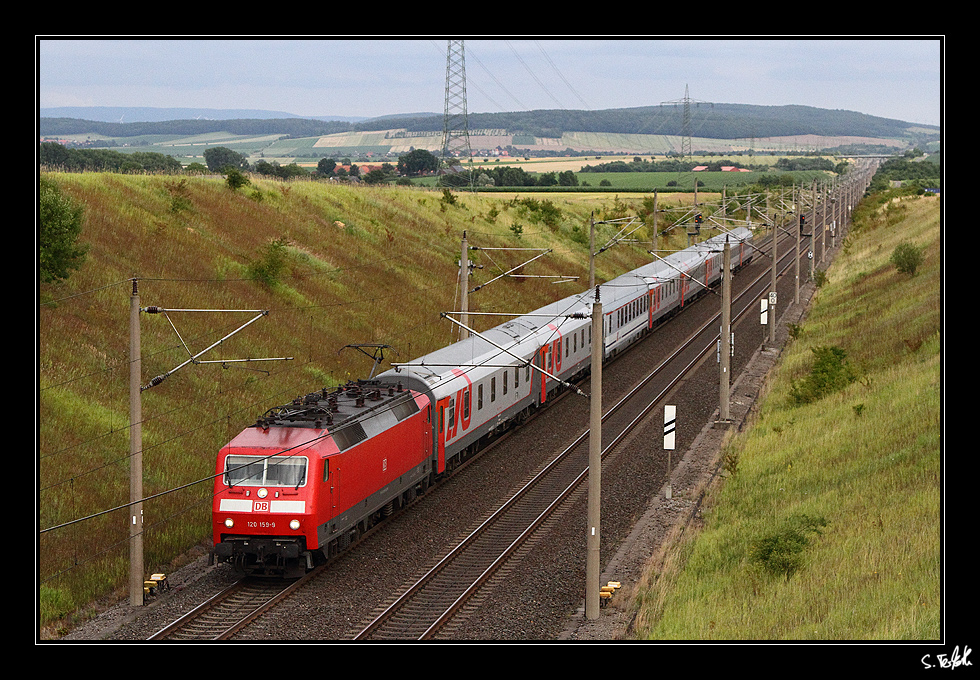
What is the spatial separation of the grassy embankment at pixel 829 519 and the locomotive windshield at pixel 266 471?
7.22 m

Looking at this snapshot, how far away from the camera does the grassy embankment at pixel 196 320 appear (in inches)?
938

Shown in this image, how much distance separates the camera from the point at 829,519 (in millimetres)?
22531

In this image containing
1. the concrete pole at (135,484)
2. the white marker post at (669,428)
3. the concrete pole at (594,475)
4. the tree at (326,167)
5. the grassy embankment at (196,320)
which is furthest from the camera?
the tree at (326,167)

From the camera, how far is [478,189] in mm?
125938

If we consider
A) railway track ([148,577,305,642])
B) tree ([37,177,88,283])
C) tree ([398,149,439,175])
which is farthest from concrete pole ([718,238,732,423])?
tree ([398,149,439,175])

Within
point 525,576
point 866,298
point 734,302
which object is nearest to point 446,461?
point 525,576

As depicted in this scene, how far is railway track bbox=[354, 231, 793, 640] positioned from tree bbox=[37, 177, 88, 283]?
52.1 ft

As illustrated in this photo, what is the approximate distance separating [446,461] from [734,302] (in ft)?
134

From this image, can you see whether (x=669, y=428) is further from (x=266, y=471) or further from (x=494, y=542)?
(x=266, y=471)

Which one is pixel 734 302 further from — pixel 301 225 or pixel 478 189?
pixel 478 189

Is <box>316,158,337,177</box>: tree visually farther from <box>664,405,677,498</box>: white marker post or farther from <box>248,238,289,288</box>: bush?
<box>664,405,677,498</box>: white marker post

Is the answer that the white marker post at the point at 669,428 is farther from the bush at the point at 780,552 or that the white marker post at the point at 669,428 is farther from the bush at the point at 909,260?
the bush at the point at 909,260

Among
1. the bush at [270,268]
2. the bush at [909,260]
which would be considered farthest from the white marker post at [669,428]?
the bush at [909,260]

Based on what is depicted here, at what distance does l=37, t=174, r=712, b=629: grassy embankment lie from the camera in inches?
938
